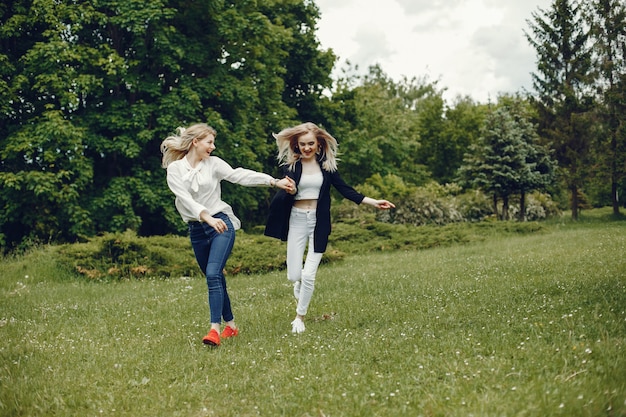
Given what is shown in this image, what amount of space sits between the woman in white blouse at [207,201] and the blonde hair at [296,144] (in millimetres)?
617

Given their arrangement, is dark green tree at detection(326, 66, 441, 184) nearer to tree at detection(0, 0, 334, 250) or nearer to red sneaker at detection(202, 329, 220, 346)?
tree at detection(0, 0, 334, 250)

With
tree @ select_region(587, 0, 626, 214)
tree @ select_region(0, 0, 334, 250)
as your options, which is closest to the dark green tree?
tree @ select_region(0, 0, 334, 250)

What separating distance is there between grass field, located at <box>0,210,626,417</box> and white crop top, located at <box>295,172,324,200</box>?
1758 mm

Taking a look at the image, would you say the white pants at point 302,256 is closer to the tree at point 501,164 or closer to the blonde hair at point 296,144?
the blonde hair at point 296,144

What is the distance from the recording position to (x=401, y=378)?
5246 mm

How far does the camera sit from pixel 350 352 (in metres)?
6.25

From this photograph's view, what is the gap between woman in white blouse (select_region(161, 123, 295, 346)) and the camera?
23.5 feet

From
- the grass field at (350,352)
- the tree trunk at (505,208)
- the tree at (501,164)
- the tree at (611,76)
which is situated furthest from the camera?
the tree at (611,76)

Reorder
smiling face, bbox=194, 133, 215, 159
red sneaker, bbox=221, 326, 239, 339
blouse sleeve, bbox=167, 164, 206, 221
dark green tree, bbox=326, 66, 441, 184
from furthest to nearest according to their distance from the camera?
dark green tree, bbox=326, 66, 441, 184
red sneaker, bbox=221, 326, 239, 339
smiling face, bbox=194, 133, 215, 159
blouse sleeve, bbox=167, 164, 206, 221

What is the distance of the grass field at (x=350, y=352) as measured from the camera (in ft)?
15.5

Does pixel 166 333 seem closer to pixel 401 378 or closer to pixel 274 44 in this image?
pixel 401 378

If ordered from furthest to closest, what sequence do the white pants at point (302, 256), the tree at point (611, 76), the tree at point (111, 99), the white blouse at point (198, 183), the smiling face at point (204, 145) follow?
the tree at point (611, 76) < the tree at point (111, 99) < the white pants at point (302, 256) < the smiling face at point (204, 145) < the white blouse at point (198, 183)

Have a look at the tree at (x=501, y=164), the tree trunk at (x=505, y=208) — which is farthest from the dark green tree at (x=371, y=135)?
the tree trunk at (x=505, y=208)

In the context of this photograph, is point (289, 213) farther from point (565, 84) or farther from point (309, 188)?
point (565, 84)
